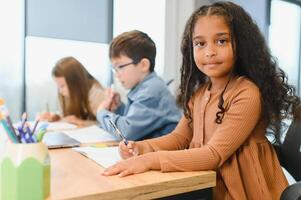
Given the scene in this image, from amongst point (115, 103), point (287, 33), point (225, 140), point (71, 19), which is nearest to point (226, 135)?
point (225, 140)

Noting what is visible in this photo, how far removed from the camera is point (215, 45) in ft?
3.35

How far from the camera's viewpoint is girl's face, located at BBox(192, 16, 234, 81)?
3.33ft

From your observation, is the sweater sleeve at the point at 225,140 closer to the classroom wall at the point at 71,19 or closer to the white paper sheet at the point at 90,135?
the white paper sheet at the point at 90,135

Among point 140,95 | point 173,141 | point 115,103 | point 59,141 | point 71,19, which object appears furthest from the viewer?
A: point 71,19

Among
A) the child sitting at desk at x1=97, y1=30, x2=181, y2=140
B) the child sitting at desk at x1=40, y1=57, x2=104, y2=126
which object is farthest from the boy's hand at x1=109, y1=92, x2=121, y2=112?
the child sitting at desk at x1=40, y1=57, x2=104, y2=126

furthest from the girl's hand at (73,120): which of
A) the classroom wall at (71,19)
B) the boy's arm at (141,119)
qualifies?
the classroom wall at (71,19)

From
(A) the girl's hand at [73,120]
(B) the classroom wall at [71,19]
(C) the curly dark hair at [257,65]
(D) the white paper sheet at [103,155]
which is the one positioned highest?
(B) the classroom wall at [71,19]

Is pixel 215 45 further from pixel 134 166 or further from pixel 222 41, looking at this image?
pixel 134 166

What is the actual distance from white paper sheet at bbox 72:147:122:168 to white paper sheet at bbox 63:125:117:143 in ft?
0.83

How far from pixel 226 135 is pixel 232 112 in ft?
0.23

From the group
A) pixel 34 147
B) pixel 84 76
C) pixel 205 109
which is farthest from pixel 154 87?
pixel 34 147

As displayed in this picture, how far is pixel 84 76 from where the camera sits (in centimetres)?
213

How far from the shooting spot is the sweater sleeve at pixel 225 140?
86 centimetres

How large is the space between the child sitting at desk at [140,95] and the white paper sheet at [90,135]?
0.03m
